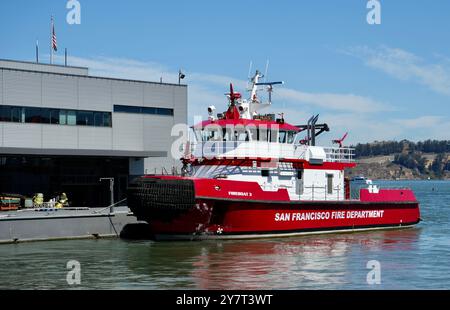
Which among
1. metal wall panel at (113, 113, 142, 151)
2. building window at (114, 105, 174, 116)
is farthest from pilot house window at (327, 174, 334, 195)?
building window at (114, 105, 174, 116)

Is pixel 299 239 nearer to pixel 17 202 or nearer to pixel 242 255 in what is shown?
pixel 242 255

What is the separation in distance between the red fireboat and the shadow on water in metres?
0.69

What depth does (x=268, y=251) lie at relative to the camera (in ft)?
78.2

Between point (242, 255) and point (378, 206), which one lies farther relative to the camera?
point (378, 206)

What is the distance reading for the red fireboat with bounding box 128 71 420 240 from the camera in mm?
25391

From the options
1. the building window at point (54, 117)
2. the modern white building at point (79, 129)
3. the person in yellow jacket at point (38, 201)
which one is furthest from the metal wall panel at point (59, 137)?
the person in yellow jacket at point (38, 201)

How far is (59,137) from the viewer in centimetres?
3709

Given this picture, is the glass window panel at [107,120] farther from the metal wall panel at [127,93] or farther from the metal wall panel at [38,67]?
the metal wall panel at [38,67]

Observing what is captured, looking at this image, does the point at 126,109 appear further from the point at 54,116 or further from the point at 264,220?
the point at 264,220

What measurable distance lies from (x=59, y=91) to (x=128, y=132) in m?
4.81

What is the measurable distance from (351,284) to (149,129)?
25.0m

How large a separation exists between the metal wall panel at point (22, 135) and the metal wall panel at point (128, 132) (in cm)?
469

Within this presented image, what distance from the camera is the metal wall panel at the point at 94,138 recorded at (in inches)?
1497
